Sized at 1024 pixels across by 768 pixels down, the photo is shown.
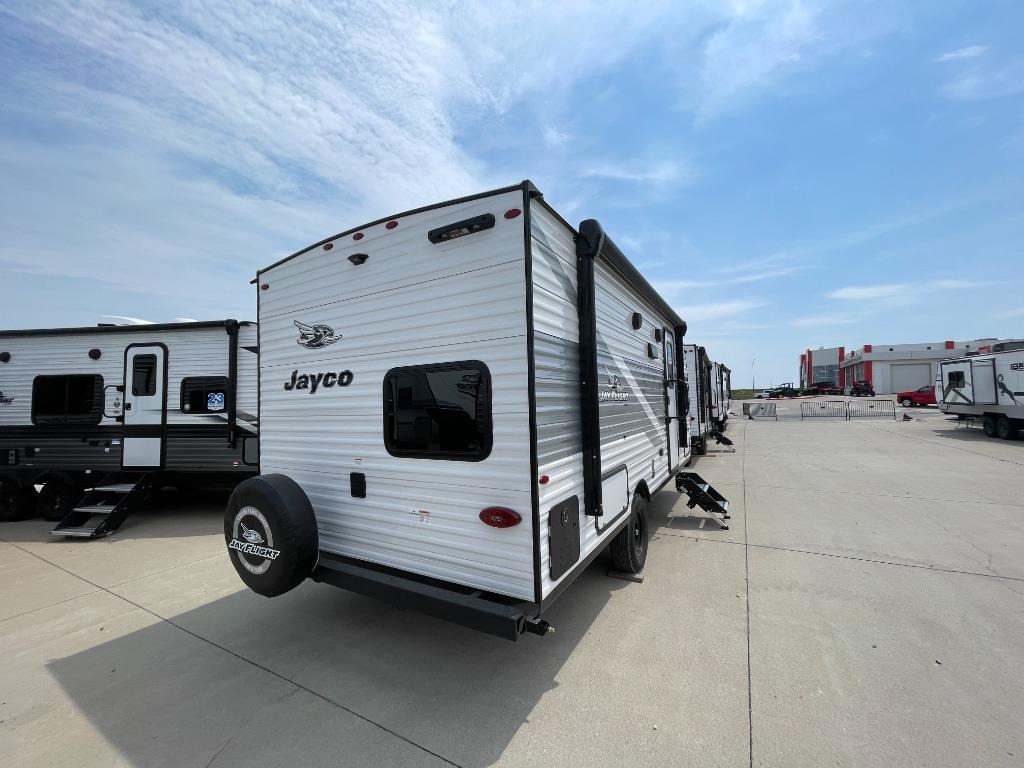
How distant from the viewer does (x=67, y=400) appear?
24.5 ft

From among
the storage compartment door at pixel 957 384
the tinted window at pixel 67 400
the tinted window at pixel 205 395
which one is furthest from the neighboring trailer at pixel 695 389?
the storage compartment door at pixel 957 384

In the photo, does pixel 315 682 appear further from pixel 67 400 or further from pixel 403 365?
pixel 67 400

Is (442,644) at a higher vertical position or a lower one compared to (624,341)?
lower

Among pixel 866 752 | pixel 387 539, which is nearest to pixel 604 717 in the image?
pixel 866 752

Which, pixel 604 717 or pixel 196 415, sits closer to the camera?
pixel 604 717

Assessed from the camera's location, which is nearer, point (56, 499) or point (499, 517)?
point (499, 517)

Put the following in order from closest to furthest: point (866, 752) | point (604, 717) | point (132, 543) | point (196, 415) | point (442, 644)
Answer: point (866, 752), point (604, 717), point (442, 644), point (132, 543), point (196, 415)

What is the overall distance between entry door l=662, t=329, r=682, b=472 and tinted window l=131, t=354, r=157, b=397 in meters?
7.88

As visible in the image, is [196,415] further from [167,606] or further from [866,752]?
[866,752]

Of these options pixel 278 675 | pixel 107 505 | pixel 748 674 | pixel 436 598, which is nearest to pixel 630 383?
pixel 748 674

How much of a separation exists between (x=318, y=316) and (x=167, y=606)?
3074mm

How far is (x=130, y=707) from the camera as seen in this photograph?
284 cm

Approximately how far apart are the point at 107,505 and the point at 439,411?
6850 mm

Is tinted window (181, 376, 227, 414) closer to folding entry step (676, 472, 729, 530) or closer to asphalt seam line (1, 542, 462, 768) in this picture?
asphalt seam line (1, 542, 462, 768)
